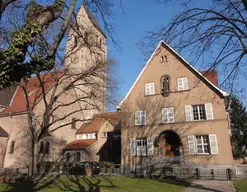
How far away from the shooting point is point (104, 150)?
36188 millimetres

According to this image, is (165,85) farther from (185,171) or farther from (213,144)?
(185,171)

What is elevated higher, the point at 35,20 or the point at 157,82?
the point at 157,82

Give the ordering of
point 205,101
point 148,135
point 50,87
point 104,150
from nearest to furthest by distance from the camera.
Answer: point 205,101 < point 148,135 < point 50,87 < point 104,150

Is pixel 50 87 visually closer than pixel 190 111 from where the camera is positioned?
No

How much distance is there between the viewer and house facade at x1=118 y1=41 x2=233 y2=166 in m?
22.2

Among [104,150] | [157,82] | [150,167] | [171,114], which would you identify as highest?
[157,82]

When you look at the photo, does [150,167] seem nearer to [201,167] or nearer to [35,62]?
[201,167]

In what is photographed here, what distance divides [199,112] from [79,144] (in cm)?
1892

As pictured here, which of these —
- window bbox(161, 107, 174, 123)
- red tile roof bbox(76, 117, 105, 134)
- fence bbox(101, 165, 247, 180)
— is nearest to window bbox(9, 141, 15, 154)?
red tile roof bbox(76, 117, 105, 134)

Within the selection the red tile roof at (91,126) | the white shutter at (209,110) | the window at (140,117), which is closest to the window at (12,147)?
the red tile roof at (91,126)

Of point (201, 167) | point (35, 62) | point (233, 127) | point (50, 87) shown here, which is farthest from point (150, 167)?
point (233, 127)

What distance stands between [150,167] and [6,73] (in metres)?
20.6

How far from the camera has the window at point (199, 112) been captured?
23.4m

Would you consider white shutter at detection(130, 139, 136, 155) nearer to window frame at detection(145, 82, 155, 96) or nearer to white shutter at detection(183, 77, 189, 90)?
window frame at detection(145, 82, 155, 96)
